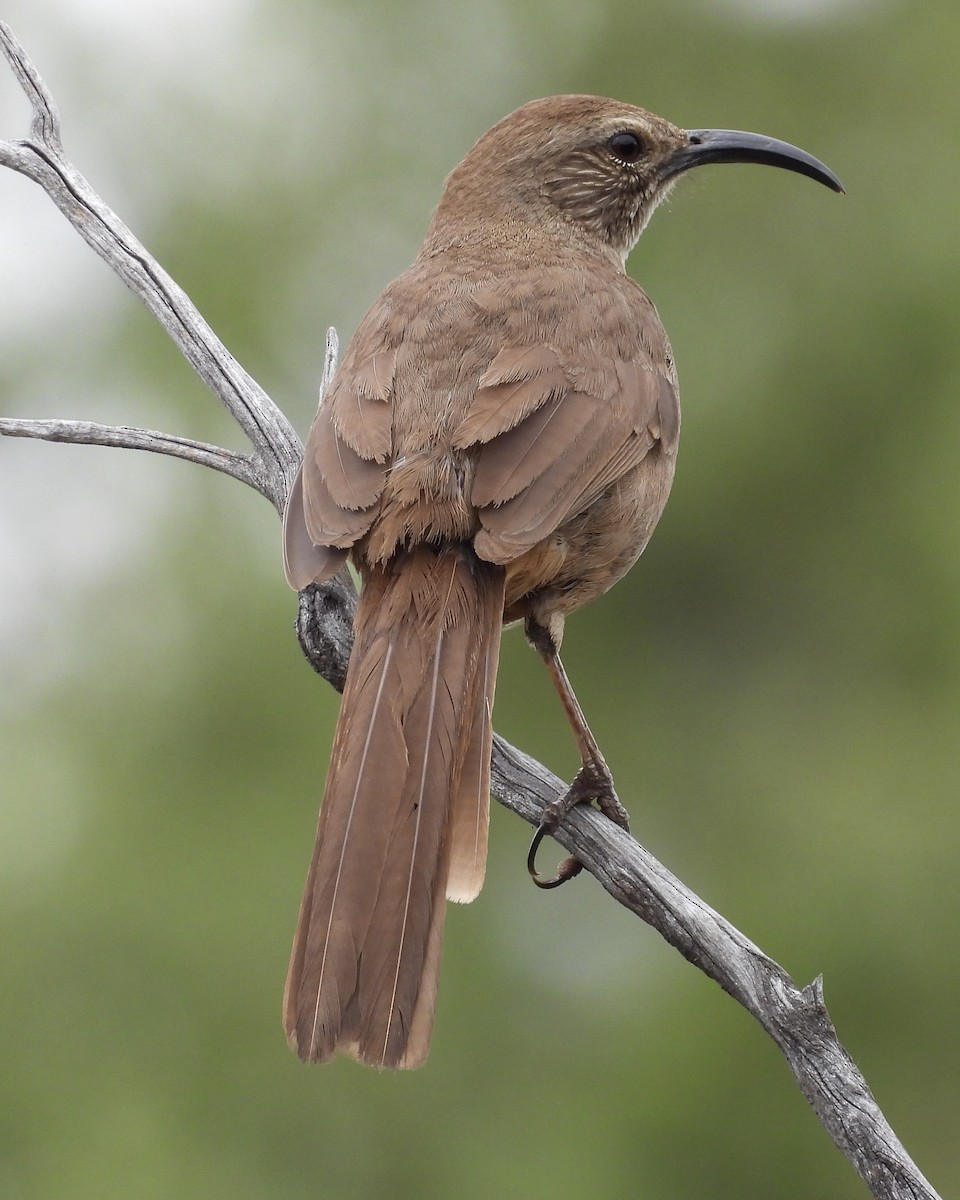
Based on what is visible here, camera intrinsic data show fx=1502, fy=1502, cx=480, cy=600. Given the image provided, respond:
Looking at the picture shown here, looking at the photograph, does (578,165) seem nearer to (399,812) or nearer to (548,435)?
(548,435)

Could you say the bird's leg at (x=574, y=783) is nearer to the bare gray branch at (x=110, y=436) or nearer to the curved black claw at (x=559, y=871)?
the curved black claw at (x=559, y=871)

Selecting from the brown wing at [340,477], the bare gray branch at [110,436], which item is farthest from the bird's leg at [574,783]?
the bare gray branch at [110,436]

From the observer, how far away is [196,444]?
3.92 m

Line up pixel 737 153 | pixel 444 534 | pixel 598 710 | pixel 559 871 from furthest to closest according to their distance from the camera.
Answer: pixel 598 710 < pixel 737 153 < pixel 559 871 < pixel 444 534

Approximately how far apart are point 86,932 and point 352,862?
6.74 m

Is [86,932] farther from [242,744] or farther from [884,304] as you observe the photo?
[884,304]

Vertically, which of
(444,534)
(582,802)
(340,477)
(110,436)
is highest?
(110,436)

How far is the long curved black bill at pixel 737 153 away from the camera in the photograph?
5086 millimetres

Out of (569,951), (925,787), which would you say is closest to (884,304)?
(925,787)

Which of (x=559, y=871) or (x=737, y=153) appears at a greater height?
(x=737, y=153)

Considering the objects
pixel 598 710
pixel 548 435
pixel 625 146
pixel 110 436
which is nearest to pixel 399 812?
pixel 548 435

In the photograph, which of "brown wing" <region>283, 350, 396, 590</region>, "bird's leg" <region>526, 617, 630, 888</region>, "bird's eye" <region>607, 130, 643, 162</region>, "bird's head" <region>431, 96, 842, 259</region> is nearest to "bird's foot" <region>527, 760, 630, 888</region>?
"bird's leg" <region>526, 617, 630, 888</region>

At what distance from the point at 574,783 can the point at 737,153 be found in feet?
8.07

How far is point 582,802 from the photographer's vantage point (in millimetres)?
3717
